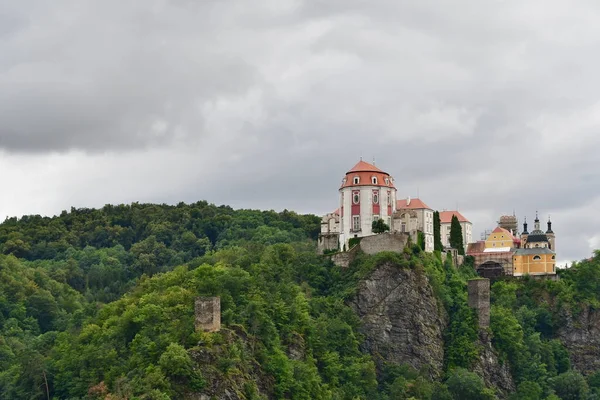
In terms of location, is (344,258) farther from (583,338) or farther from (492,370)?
(583,338)

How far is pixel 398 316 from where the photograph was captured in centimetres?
11669

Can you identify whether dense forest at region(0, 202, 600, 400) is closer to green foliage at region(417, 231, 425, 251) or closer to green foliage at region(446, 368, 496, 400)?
green foliage at region(446, 368, 496, 400)

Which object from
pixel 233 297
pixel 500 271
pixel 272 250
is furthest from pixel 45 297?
pixel 500 271

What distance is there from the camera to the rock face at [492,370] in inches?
4601

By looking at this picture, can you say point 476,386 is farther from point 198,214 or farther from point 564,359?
point 198,214

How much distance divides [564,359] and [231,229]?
6512 cm

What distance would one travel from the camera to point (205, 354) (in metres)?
93.8

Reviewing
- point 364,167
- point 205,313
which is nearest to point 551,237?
point 364,167

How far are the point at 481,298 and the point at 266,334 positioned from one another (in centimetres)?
2580

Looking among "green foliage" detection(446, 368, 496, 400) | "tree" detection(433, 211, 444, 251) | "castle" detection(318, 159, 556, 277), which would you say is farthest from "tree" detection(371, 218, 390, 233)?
"green foliage" detection(446, 368, 496, 400)

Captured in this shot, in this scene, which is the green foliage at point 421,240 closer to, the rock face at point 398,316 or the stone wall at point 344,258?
the rock face at point 398,316

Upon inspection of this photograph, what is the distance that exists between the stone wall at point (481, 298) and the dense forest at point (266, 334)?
76 cm

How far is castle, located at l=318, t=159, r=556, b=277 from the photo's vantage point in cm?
12131

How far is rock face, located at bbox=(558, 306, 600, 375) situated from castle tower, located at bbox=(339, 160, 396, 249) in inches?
872
